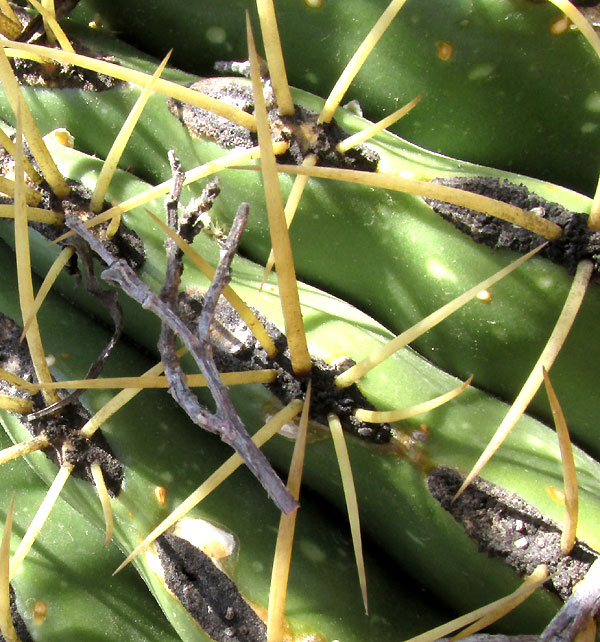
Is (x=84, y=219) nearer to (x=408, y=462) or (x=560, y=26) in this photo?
(x=408, y=462)

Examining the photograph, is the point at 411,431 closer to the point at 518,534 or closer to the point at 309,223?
the point at 518,534

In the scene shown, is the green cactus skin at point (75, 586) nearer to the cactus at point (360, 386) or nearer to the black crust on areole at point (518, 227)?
the cactus at point (360, 386)

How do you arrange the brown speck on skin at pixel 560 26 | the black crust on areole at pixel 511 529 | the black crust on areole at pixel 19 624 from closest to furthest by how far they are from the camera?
the black crust on areole at pixel 511 529, the brown speck on skin at pixel 560 26, the black crust on areole at pixel 19 624

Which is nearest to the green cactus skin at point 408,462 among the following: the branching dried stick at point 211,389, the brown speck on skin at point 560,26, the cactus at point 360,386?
the cactus at point 360,386

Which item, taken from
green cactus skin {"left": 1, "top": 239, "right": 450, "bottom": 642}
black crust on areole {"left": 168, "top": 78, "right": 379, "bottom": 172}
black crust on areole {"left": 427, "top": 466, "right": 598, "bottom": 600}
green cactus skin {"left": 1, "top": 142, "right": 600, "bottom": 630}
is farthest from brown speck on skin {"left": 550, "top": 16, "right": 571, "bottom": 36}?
green cactus skin {"left": 1, "top": 239, "right": 450, "bottom": 642}

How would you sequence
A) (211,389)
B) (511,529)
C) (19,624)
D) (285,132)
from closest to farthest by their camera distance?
(211,389) → (511,529) → (285,132) → (19,624)

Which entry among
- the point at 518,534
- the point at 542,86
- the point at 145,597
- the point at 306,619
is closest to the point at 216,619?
the point at 306,619

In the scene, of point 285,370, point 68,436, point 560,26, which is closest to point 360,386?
point 285,370
